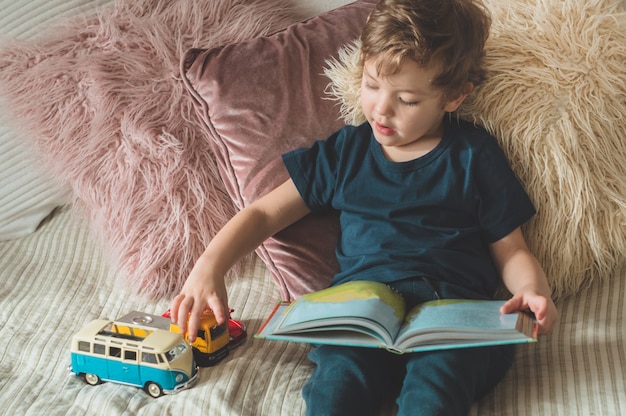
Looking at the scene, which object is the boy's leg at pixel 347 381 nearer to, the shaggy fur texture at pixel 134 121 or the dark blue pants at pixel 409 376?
the dark blue pants at pixel 409 376

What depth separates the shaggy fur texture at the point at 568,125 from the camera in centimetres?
130

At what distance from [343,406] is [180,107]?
76cm

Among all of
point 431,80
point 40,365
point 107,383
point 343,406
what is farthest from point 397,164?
point 40,365

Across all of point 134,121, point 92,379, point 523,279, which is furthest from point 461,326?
point 134,121

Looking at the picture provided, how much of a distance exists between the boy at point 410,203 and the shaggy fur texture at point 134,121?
0.22 meters

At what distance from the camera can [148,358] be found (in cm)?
119

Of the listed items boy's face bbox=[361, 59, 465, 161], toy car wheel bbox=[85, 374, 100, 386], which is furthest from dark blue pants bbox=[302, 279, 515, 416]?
toy car wheel bbox=[85, 374, 100, 386]

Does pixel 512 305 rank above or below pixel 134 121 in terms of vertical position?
below

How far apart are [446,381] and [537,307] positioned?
16 cm

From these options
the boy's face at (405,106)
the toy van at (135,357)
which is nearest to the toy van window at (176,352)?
the toy van at (135,357)

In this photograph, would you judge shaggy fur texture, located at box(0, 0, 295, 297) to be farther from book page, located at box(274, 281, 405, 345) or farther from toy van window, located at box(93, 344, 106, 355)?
book page, located at box(274, 281, 405, 345)

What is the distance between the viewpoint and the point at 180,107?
5.19ft

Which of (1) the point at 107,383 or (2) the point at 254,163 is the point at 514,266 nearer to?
(2) the point at 254,163

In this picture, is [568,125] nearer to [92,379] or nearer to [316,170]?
[316,170]
